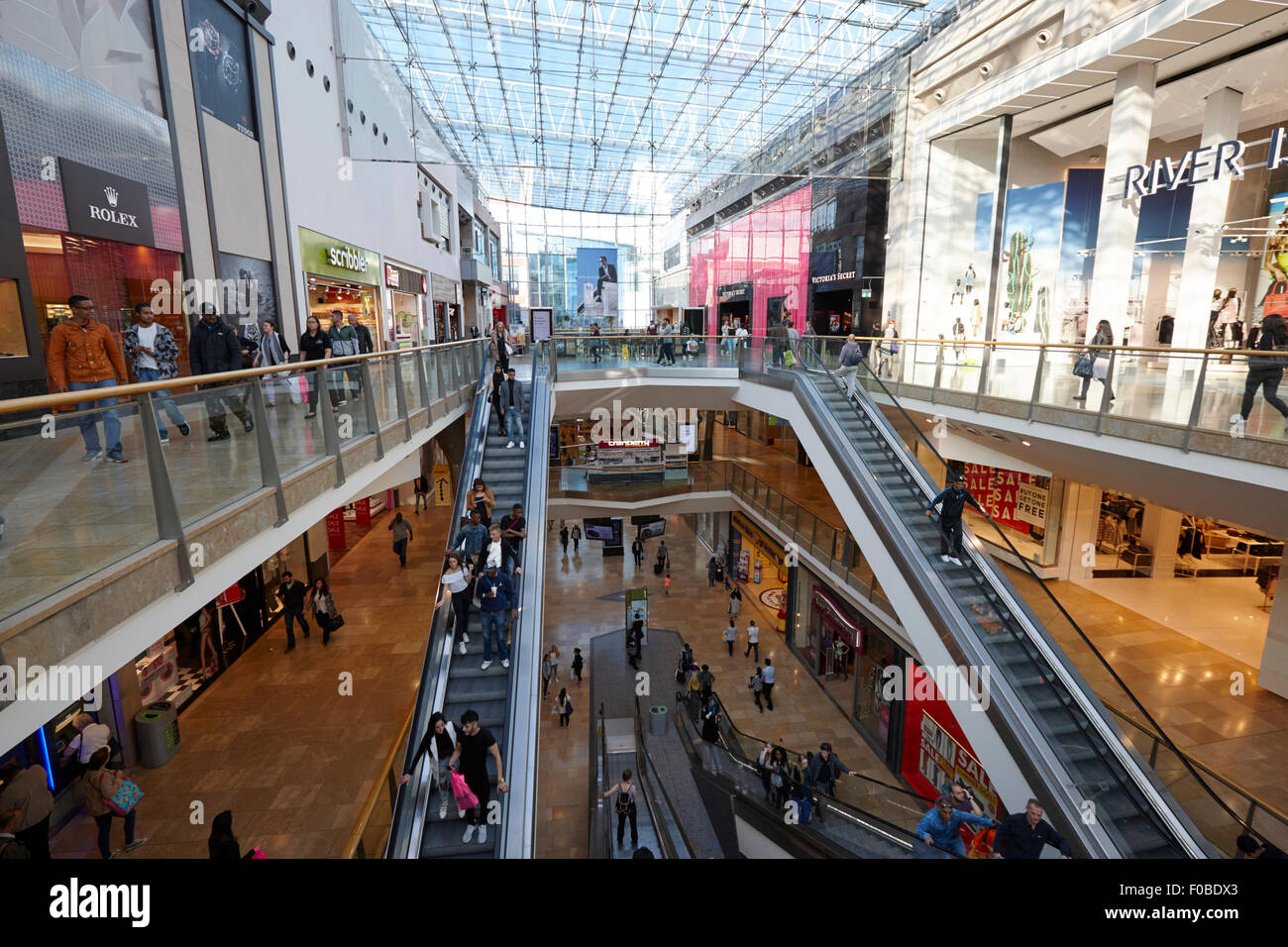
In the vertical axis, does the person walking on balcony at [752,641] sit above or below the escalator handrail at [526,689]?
below

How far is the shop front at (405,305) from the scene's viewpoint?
17.1 m

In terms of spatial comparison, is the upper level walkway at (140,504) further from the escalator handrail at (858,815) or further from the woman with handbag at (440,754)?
the escalator handrail at (858,815)

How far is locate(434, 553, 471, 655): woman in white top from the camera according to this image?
6.34 meters

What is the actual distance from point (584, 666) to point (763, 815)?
7.51 metres

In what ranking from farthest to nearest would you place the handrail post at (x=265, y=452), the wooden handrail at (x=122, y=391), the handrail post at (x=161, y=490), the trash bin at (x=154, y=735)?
1. the trash bin at (x=154, y=735)
2. the handrail post at (x=265, y=452)
3. the handrail post at (x=161, y=490)
4. the wooden handrail at (x=122, y=391)

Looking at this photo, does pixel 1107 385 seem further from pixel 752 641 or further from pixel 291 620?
pixel 291 620

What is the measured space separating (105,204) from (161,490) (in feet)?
21.2

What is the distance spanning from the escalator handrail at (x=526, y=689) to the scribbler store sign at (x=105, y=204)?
5.69 meters

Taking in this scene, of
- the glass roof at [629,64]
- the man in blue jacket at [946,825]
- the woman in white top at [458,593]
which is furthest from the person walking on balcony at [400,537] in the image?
the man in blue jacket at [946,825]

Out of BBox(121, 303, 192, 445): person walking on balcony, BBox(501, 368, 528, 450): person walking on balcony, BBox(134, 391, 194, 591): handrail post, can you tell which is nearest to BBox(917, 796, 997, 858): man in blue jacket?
BBox(134, 391, 194, 591): handrail post

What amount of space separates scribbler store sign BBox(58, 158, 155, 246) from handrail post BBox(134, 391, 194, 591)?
5.73 meters

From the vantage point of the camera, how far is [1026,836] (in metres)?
4.80

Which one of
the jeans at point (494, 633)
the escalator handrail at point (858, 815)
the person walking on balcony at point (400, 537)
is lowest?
the escalator handrail at point (858, 815)
